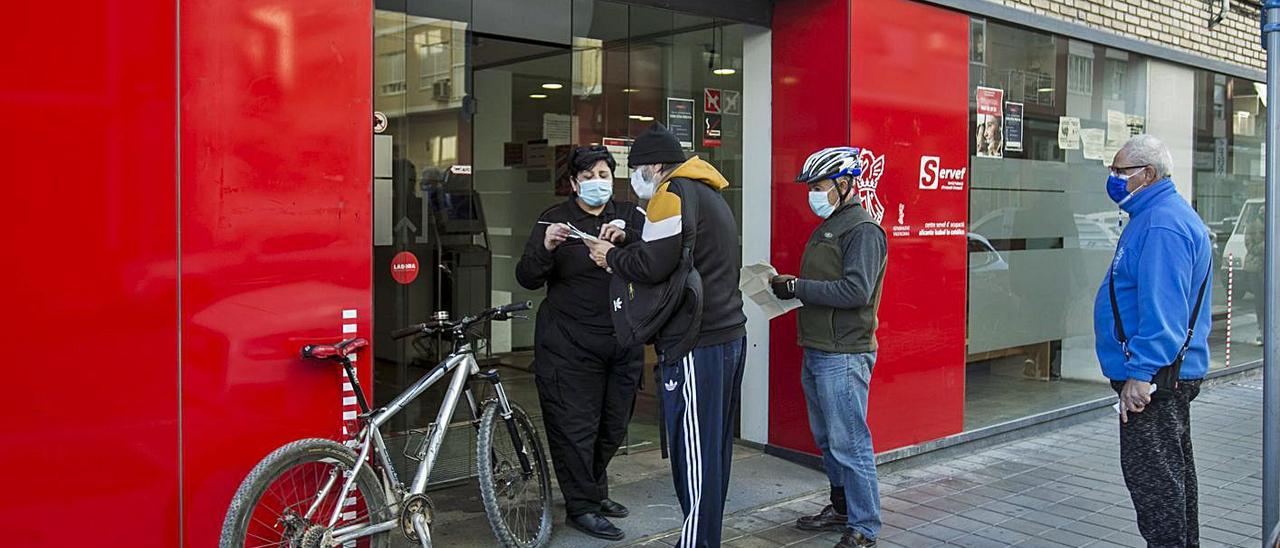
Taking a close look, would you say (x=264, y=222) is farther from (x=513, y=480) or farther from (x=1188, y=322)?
(x=1188, y=322)

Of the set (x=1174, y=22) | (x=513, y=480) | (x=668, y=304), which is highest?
(x=1174, y=22)

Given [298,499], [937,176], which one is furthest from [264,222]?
Answer: [937,176]

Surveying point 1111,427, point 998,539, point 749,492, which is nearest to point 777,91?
point 749,492

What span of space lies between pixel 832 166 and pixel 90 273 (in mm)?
3181

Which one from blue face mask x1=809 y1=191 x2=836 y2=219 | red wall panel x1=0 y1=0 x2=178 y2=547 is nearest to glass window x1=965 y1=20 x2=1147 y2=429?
blue face mask x1=809 y1=191 x2=836 y2=219

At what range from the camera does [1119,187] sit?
14.9ft

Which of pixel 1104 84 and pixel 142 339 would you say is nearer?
pixel 142 339

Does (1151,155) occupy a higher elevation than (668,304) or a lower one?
higher

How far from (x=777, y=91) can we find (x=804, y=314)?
6.18 ft

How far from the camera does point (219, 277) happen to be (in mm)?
3943

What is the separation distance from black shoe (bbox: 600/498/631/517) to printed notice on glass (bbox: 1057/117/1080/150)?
16.0 ft

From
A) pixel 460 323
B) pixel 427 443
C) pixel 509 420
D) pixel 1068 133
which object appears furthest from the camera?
pixel 1068 133

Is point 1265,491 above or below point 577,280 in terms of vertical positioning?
below

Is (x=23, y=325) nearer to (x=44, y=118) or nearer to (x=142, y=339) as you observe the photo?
(x=142, y=339)
